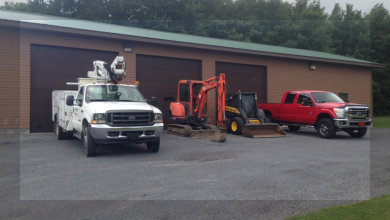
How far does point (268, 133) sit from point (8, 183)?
10669mm

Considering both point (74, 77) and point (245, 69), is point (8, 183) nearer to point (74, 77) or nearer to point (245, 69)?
point (74, 77)

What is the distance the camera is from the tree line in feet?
139

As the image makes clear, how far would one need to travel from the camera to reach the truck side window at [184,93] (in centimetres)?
1475

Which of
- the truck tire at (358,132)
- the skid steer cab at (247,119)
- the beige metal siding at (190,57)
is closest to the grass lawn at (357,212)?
the skid steer cab at (247,119)

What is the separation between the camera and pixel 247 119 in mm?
14234

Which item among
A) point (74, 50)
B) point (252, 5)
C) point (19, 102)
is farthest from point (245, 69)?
point (252, 5)

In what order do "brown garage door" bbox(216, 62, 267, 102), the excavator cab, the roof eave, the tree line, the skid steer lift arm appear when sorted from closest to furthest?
the skid steer lift arm < the roof eave < the excavator cab < "brown garage door" bbox(216, 62, 267, 102) < the tree line

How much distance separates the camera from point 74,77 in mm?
14594

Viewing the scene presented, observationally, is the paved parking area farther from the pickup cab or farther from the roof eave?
the roof eave

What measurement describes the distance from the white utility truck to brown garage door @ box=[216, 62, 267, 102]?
9.45 m

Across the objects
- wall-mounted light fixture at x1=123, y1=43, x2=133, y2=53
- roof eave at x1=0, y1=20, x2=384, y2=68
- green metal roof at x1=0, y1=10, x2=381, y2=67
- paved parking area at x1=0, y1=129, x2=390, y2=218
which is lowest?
paved parking area at x1=0, y1=129, x2=390, y2=218

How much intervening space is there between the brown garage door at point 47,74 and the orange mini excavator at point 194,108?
4838 millimetres

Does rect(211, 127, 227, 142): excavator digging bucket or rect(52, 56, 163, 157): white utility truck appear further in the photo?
rect(211, 127, 227, 142): excavator digging bucket

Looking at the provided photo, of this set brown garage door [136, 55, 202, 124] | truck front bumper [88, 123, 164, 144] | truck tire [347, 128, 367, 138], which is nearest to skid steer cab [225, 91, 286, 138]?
truck tire [347, 128, 367, 138]
